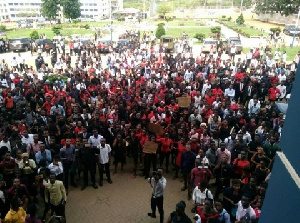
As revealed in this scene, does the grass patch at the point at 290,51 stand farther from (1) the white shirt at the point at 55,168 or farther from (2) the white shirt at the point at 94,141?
(1) the white shirt at the point at 55,168

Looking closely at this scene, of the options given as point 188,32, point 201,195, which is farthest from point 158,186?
point 188,32

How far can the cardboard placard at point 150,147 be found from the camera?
802 cm

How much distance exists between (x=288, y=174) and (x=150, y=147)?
651cm

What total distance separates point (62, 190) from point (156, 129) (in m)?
3.56

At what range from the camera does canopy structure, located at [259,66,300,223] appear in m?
1.56

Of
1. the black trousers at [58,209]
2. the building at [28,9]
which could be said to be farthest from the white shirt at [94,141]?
the building at [28,9]

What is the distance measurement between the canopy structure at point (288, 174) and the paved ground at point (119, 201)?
19.0 feet

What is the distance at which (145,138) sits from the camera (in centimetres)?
851

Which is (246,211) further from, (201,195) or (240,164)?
Answer: (240,164)

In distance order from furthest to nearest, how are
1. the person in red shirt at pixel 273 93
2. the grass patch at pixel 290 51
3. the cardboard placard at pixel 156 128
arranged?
the grass patch at pixel 290 51 < the person in red shirt at pixel 273 93 < the cardboard placard at pixel 156 128

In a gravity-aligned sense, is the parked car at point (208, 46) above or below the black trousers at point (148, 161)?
above

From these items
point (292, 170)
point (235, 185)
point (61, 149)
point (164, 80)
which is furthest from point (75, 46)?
point (292, 170)

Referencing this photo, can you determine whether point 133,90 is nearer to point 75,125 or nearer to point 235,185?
point 75,125

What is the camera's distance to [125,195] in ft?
26.7
